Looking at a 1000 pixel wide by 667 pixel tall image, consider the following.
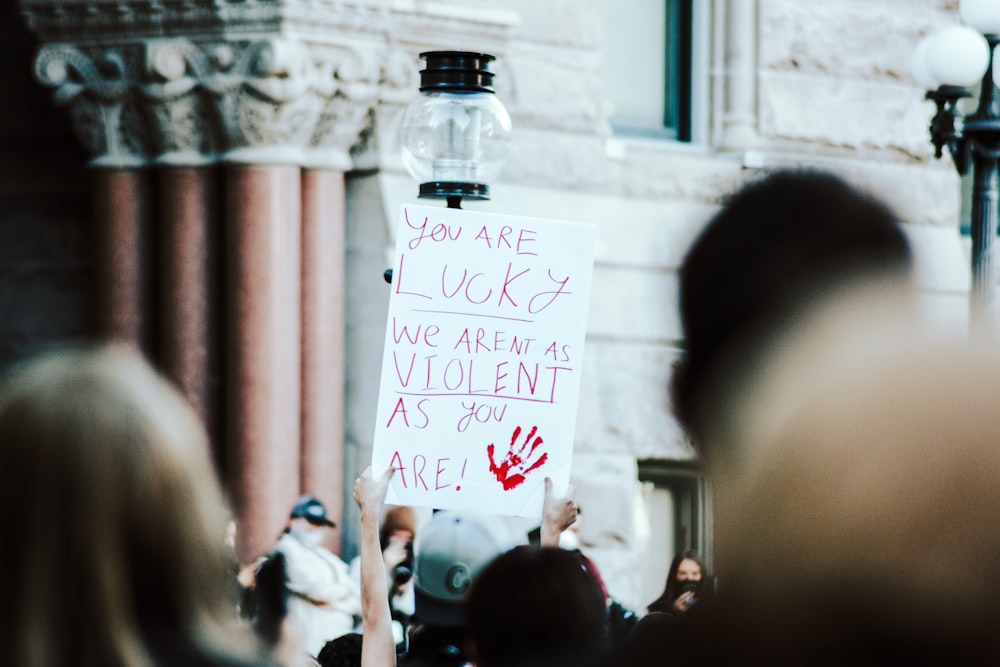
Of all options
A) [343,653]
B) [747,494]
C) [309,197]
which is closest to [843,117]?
[309,197]

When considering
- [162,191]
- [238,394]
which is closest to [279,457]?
[238,394]

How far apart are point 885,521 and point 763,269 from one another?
397 millimetres

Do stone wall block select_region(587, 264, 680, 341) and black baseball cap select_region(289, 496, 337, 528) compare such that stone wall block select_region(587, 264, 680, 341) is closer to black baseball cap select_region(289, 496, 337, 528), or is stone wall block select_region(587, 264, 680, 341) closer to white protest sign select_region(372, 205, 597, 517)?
black baseball cap select_region(289, 496, 337, 528)

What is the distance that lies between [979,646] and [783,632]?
0.18 metres

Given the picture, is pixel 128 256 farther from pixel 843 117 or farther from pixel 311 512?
pixel 843 117

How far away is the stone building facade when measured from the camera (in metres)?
7.67

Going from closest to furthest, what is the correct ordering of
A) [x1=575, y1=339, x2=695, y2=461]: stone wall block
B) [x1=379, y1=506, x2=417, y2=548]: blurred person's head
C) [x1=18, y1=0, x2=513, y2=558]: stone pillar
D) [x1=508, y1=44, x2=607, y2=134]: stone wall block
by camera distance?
1. [x1=379, y1=506, x2=417, y2=548]: blurred person's head
2. [x1=18, y1=0, x2=513, y2=558]: stone pillar
3. [x1=508, y1=44, x2=607, y2=134]: stone wall block
4. [x1=575, y1=339, x2=695, y2=461]: stone wall block

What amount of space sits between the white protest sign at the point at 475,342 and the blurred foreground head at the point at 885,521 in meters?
2.03

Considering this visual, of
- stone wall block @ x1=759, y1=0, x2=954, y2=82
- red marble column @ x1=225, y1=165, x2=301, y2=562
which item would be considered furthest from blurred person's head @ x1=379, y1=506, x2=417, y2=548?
stone wall block @ x1=759, y1=0, x2=954, y2=82

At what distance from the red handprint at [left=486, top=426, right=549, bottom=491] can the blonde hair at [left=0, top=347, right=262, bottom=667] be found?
1784mm

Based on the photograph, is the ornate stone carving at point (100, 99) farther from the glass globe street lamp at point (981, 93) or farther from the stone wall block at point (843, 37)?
the glass globe street lamp at point (981, 93)

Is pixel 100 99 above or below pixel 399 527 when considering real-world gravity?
above

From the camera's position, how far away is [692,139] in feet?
31.0

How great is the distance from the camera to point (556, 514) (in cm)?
352
